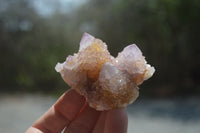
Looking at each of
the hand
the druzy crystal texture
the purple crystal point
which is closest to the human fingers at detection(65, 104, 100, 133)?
the hand

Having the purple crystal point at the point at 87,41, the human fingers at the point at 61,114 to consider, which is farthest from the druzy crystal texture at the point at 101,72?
the human fingers at the point at 61,114

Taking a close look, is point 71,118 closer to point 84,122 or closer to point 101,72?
point 84,122

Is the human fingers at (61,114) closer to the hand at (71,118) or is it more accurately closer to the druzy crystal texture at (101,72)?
the hand at (71,118)

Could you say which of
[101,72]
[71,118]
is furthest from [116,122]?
[71,118]

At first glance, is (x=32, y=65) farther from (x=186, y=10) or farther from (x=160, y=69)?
(x=186, y=10)

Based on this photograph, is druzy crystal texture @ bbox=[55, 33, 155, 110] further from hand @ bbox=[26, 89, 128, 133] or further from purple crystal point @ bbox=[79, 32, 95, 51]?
hand @ bbox=[26, 89, 128, 133]
